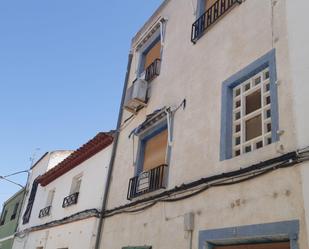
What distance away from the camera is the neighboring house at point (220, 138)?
4.21 m

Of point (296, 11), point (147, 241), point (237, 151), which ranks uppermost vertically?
point (296, 11)

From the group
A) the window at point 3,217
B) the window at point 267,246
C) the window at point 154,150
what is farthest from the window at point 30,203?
the window at point 267,246

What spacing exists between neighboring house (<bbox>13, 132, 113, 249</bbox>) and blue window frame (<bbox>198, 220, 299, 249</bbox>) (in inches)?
178

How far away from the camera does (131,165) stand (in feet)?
27.8

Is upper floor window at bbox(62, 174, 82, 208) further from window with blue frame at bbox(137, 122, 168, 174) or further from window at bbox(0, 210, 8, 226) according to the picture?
window at bbox(0, 210, 8, 226)

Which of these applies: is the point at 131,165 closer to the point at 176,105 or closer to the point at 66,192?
the point at 176,105

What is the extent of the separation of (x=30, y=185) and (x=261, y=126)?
15.6 metres

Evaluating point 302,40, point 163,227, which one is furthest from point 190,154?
point 302,40

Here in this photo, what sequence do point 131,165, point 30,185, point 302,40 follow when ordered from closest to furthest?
1. point 302,40
2. point 131,165
3. point 30,185

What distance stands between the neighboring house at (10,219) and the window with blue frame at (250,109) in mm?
15074

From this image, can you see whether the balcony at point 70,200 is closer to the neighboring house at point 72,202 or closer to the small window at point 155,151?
the neighboring house at point 72,202

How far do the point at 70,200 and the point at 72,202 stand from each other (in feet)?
1.02

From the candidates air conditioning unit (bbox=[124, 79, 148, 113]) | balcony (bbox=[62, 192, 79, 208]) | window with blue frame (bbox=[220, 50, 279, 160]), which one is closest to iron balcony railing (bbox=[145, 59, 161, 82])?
air conditioning unit (bbox=[124, 79, 148, 113])

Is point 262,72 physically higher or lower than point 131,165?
higher
